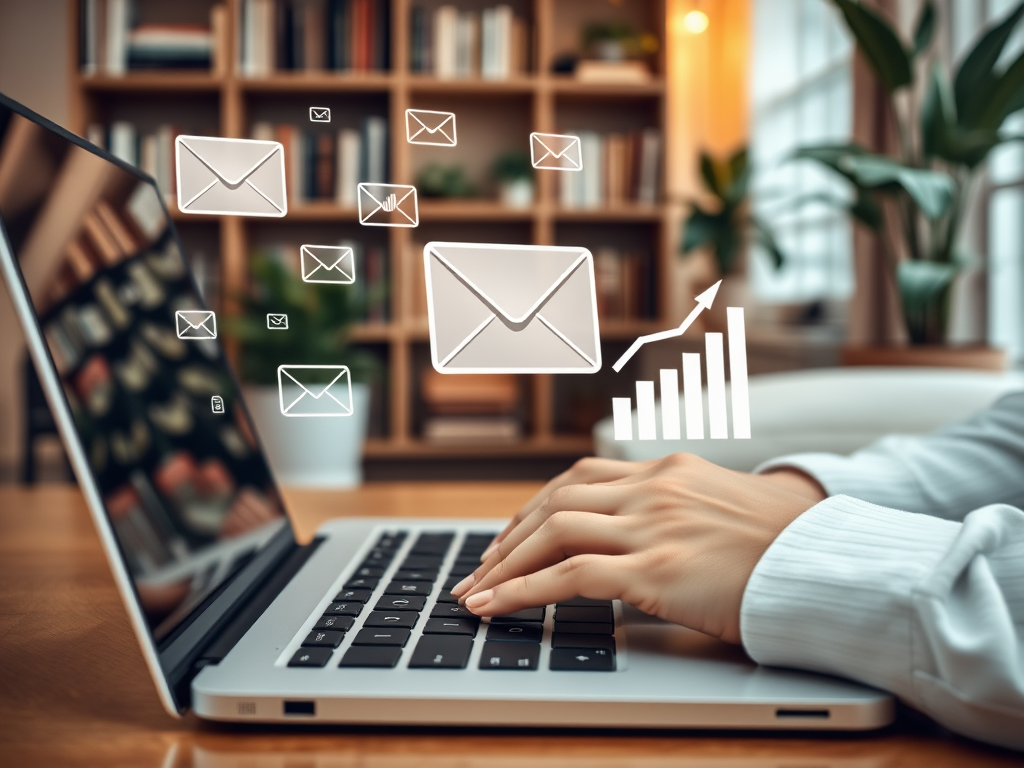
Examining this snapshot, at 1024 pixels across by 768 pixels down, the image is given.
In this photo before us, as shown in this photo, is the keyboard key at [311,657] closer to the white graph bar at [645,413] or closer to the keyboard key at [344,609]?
the keyboard key at [344,609]

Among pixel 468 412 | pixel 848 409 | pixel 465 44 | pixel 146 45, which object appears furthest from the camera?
pixel 465 44

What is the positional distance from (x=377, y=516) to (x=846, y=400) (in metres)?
0.52

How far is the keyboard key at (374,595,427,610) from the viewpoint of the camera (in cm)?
38

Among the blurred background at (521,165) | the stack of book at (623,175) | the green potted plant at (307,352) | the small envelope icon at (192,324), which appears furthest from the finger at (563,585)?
the stack of book at (623,175)

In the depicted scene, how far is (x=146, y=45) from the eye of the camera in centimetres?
269

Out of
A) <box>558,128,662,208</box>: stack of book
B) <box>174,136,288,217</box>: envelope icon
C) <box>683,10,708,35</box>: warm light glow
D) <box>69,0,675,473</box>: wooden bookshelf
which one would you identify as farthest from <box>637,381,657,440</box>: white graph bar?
<box>683,10,708,35</box>: warm light glow

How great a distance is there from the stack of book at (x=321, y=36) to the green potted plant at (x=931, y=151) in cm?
170

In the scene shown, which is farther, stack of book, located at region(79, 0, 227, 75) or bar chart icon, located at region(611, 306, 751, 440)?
stack of book, located at region(79, 0, 227, 75)

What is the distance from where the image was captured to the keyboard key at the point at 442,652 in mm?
314

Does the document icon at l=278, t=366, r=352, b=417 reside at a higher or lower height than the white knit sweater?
higher

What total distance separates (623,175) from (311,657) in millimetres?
2904

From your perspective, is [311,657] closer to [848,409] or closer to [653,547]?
[653,547]

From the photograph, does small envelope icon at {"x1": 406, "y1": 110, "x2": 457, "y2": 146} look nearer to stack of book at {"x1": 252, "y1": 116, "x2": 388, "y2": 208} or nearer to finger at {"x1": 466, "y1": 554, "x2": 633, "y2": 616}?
finger at {"x1": 466, "y1": 554, "x2": 633, "y2": 616}

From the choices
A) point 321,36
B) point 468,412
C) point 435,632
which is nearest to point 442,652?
point 435,632
